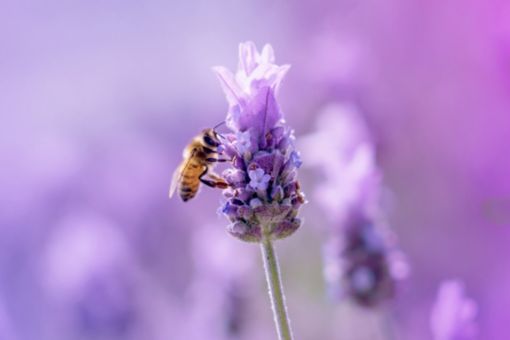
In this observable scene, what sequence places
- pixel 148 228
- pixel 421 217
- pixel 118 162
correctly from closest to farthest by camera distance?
1. pixel 421 217
2. pixel 148 228
3. pixel 118 162

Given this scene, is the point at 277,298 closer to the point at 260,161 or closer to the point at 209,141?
the point at 260,161

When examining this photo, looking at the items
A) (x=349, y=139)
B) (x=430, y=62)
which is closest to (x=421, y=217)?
(x=430, y=62)

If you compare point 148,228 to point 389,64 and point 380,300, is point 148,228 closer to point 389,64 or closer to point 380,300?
point 389,64

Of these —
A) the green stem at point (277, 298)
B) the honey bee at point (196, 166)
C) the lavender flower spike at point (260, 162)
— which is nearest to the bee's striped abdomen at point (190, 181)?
the honey bee at point (196, 166)

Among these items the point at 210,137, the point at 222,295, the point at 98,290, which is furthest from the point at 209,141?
the point at 98,290

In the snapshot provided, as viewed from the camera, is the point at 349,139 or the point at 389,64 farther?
the point at 389,64

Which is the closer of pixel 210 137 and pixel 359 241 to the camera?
pixel 210 137
